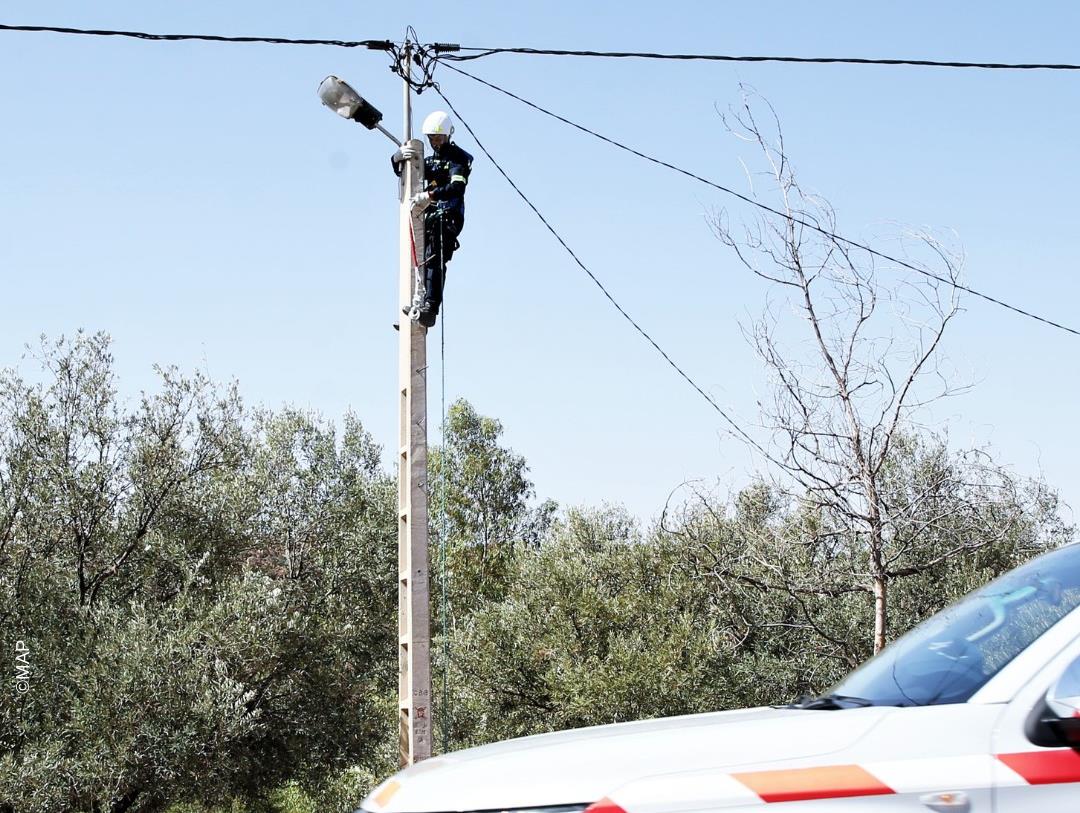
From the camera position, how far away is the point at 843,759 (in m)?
2.29

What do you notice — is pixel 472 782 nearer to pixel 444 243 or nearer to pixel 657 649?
pixel 444 243

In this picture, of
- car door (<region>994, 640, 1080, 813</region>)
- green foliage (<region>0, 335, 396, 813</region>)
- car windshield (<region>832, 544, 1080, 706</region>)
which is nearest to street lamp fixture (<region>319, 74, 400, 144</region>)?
car windshield (<region>832, 544, 1080, 706</region>)

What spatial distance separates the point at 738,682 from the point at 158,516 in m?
11.3

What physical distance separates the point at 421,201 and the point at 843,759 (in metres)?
6.97

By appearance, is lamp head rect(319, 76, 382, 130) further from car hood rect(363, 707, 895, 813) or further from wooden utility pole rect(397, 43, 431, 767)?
car hood rect(363, 707, 895, 813)

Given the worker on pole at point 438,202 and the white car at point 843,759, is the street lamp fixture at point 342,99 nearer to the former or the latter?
the worker on pole at point 438,202

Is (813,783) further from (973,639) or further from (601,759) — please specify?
(973,639)

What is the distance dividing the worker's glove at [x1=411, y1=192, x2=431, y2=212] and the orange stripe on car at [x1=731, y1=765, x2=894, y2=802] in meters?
6.94

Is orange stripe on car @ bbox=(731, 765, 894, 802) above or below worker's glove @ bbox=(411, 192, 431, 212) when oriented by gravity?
below

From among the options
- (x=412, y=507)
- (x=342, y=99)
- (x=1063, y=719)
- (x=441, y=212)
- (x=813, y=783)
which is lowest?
(x=813, y=783)

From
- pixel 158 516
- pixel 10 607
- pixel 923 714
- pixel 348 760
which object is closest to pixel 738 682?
pixel 348 760

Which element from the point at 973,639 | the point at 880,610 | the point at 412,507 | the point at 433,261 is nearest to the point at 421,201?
the point at 433,261
